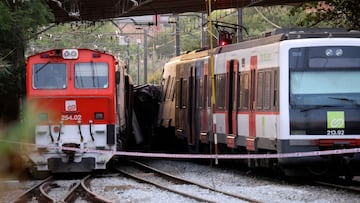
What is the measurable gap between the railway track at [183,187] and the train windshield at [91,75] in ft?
8.07

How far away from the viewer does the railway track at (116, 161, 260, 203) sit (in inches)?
484

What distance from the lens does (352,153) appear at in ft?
44.7

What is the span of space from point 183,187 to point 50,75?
5.12 meters

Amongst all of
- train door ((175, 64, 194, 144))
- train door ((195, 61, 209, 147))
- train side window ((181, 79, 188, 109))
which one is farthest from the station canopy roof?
train door ((195, 61, 209, 147))

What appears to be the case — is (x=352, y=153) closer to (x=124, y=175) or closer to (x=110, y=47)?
(x=124, y=175)

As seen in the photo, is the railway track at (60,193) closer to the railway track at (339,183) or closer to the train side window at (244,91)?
the train side window at (244,91)

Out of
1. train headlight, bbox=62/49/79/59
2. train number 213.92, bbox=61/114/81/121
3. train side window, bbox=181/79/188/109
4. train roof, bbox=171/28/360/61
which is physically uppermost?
train roof, bbox=171/28/360/61

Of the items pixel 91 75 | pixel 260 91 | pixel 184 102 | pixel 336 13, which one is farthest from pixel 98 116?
pixel 336 13

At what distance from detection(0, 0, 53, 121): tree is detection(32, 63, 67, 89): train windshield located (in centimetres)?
63

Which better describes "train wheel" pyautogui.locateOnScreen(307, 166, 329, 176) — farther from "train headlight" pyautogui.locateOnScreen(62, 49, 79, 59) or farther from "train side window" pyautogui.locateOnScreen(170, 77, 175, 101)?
"train side window" pyautogui.locateOnScreen(170, 77, 175, 101)

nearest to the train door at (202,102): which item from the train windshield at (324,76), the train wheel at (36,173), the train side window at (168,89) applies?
the train wheel at (36,173)

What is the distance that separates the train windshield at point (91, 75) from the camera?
17562 millimetres

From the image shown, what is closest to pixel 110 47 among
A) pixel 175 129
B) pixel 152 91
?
pixel 152 91

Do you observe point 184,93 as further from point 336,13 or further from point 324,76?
point 324,76
